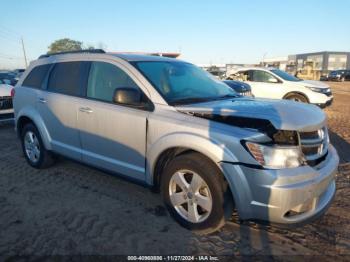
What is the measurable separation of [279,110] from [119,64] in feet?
6.36

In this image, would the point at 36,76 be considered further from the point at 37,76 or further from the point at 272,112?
the point at 272,112

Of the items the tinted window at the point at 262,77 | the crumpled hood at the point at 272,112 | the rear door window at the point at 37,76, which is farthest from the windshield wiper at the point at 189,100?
the tinted window at the point at 262,77

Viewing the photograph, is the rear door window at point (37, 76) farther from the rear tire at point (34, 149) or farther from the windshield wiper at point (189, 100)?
the windshield wiper at point (189, 100)

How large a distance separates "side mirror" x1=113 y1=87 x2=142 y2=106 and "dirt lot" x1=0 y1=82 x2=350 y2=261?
1.30 meters

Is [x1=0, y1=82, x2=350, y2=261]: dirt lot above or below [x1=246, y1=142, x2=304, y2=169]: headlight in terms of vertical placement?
below

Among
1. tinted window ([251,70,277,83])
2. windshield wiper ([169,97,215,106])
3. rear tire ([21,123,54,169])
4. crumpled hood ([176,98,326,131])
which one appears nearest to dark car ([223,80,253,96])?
windshield wiper ([169,97,215,106])

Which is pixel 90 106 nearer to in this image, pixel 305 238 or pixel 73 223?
pixel 73 223

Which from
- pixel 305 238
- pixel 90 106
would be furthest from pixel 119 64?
pixel 305 238

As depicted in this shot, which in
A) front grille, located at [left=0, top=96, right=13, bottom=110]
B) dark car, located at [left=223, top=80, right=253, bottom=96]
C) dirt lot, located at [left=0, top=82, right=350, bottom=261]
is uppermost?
dark car, located at [left=223, top=80, right=253, bottom=96]

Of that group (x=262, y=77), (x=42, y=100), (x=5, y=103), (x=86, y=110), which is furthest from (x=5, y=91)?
(x=262, y=77)

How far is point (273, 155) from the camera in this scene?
9.40 ft

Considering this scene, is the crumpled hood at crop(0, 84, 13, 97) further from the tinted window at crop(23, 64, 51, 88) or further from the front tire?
the front tire

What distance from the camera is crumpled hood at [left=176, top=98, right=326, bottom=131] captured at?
9.92ft

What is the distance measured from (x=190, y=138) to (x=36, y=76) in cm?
327
